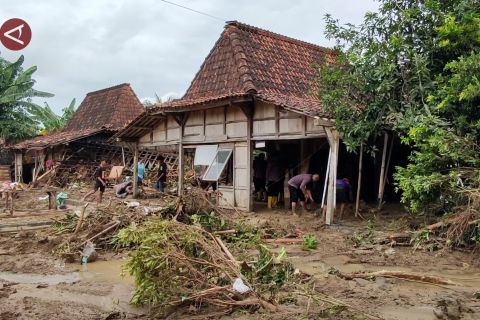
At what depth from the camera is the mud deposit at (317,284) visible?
5.25m

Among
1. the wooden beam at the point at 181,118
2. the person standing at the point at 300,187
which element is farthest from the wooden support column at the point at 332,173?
the wooden beam at the point at 181,118

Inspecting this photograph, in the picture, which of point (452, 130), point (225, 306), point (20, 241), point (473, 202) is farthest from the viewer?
point (20, 241)

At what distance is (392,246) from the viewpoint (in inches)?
347

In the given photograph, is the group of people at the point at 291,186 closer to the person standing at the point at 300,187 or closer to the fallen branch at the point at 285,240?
the person standing at the point at 300,187

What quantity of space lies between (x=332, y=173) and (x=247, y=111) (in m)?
3.74

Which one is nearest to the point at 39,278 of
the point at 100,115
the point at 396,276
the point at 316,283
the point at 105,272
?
the point at 105,272

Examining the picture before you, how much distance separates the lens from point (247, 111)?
13.5 meters

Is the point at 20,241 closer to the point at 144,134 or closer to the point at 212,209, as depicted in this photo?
the point at 212,209

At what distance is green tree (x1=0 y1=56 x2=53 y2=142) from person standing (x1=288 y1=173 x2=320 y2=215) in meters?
20.7

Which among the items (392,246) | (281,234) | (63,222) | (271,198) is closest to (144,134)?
(271,198)

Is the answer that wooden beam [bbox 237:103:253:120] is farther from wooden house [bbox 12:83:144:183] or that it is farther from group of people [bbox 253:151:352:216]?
wooden house [bbox 12:83:144:183]

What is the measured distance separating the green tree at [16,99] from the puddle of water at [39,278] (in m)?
21.9

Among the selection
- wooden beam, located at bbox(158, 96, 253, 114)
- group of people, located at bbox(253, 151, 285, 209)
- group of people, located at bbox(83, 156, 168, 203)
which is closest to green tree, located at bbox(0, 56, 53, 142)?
group of people, located at bbox(83, 156, 168, 203)

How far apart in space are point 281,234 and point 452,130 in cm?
401
